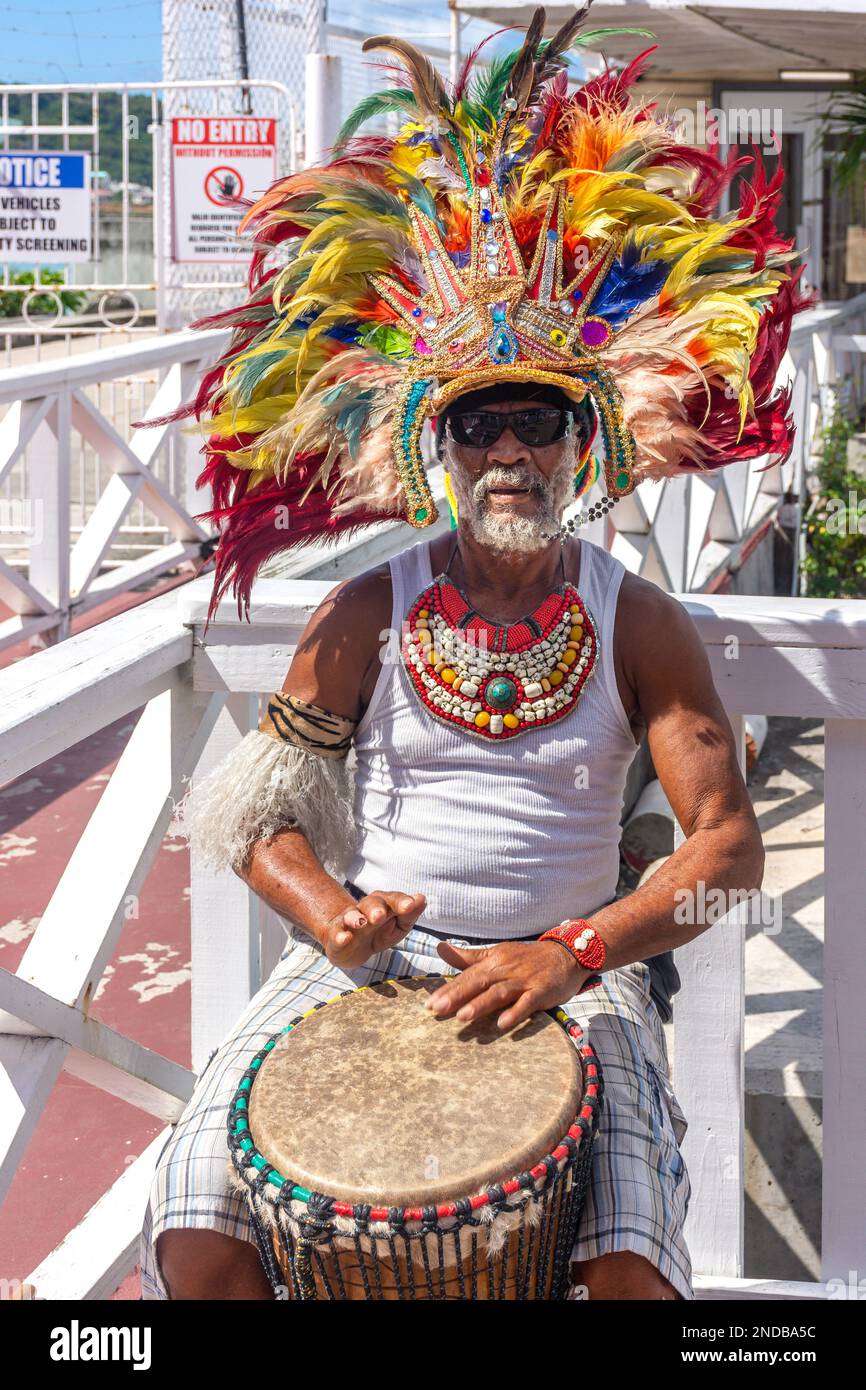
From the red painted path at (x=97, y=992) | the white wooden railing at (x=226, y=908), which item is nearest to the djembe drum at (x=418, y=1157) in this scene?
the white wooden railing at (x=226, y=908)

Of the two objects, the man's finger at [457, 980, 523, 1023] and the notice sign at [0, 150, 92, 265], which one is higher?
the notice sign at [0, 150, 92, 265]

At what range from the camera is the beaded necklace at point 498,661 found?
225cm

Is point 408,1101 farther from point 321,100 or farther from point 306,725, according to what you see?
point 321,100

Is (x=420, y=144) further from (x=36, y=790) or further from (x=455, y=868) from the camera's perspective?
(x=36, y=790)

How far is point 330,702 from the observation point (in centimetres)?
234

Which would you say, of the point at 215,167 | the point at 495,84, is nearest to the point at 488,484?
the point at 495,84

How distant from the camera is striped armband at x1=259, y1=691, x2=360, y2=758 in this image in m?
2.32

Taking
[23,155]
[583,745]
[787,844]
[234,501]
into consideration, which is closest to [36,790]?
[787,844]

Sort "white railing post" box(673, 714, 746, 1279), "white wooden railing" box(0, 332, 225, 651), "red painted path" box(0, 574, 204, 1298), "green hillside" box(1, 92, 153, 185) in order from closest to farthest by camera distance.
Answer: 1. "white railing post" box(673, 714, 746, 1279)
2. "red painted path" box(0, 574, 204, 1298)
3. "white wooden railing" box(0, 332, 225, 651)
4. "green hillside" box(1, 92, 153, 185)

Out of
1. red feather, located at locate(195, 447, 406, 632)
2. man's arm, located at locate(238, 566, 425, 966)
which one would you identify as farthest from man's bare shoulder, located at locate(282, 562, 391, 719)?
red feather, located at locate(195, 447, 406, 632)

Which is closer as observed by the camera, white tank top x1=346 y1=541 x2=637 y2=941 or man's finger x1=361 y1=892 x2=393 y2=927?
man's finger x1=361 y1=892 x2=393 y2=927

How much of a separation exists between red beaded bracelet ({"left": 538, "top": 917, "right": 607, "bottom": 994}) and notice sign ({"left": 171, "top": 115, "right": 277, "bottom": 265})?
23.4ft

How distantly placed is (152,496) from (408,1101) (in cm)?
663

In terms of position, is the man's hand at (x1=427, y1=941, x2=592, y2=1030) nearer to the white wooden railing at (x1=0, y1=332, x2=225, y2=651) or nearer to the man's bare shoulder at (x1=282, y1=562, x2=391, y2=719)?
the man's bare shoulder at (x1=282, y1=562, x2=391, y2=719)
